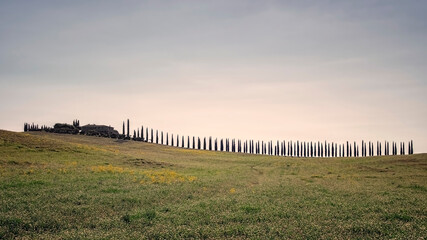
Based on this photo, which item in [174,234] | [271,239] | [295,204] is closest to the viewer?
[271,239]

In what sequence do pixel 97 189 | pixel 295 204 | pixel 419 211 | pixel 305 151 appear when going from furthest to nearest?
pixel 305 151 → pixel 97 189 → pixel 295 204 → pixel 419 211

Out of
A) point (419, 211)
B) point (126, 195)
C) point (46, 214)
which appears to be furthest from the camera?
point (126, 195)

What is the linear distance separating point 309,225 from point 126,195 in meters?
13.7

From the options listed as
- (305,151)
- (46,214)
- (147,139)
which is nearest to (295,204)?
(46,214)

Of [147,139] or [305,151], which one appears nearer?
[147,139]

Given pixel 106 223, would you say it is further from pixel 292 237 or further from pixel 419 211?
pixel 419 211

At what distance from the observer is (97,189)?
88.6 feet

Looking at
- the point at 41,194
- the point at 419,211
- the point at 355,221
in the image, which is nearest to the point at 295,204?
the point at 355,221

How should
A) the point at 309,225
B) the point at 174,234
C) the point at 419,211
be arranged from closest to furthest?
the point at 174,234 → the point at 309,225 → the point at 419,211

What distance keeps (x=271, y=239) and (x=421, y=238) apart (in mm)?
6047

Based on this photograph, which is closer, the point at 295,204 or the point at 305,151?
the point at 295,204

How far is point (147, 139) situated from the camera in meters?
148

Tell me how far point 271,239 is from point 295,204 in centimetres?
917

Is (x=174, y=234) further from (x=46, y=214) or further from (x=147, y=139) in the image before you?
(x=147, y=139)
